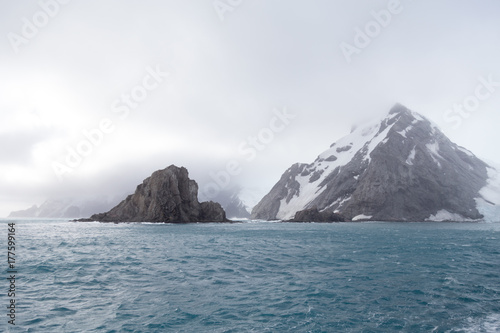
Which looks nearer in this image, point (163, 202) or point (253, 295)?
point (253, 295)

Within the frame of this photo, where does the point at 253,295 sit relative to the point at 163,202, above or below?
below

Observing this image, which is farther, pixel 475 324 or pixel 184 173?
pixel 184 173

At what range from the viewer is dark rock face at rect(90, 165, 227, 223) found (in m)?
167

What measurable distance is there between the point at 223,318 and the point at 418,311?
494 inches

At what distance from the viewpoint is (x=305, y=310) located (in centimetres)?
1970

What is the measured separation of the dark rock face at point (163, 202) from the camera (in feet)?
547

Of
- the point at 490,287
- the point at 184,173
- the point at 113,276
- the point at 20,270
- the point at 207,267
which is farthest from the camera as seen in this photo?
the point at 184,173

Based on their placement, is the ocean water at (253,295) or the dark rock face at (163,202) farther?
the dark rock face at (163,202)

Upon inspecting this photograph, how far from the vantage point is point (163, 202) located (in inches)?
6560

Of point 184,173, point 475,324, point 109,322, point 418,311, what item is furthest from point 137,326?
point 184,173

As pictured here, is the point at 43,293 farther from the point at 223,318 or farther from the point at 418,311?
the point at 418,311

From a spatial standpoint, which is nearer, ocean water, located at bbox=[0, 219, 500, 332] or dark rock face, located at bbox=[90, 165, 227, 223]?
ocean water, located at bbox=[0, 219, 500, 332]

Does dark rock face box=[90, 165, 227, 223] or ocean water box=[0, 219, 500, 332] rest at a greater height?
dark rock face box=[90, 165, 227, 223]

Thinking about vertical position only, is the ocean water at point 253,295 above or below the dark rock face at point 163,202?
below
